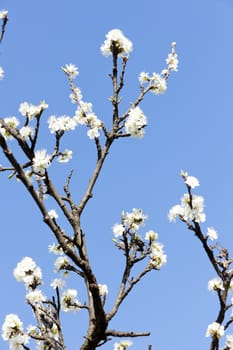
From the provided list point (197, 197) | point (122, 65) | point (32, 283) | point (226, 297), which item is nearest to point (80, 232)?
point (32, 283)

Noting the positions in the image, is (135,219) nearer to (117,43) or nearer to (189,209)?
(189,209)

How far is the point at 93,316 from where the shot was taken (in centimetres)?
544

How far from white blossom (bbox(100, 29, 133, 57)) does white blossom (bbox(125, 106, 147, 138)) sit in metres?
0.78

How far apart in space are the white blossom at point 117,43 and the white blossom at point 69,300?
3.03 metres

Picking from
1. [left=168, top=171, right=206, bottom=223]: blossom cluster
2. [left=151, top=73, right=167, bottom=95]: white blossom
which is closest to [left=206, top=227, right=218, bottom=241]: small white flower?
[left=168, top=171, right=206, bottom=223]: blossom cluster

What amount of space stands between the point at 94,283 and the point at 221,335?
4.57ft

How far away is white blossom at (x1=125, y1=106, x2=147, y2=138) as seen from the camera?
6.25m

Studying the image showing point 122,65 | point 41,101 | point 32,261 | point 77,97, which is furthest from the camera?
point 77,97

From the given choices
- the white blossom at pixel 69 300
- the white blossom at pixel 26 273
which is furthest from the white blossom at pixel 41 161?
the white blossom at pixel 69 300

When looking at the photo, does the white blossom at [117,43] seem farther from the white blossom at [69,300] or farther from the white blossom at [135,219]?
the white blossom at [69,300]

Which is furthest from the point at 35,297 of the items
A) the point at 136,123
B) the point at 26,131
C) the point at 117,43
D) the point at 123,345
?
the point at 117,43

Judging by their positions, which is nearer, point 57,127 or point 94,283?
point 94,283

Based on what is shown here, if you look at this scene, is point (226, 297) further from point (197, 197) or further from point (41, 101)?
point (41, 101)

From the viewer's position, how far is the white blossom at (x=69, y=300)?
19.8 ft
